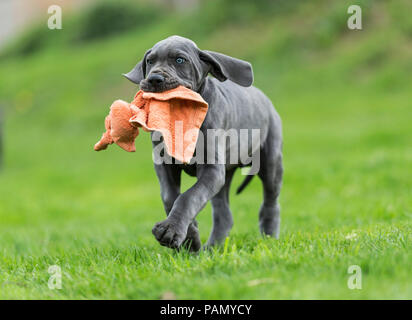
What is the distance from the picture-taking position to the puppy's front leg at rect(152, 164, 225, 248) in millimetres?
4320

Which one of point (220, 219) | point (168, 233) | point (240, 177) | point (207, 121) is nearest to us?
point (168, 233)

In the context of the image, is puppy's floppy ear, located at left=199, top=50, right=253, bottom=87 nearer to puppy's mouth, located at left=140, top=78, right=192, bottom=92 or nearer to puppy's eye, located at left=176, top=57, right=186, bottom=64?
puppy's eye, located at left=176, top=57, right=186, bottom=64

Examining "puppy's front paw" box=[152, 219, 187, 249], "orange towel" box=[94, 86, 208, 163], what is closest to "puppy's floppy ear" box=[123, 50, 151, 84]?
"orange towel" box=[94, 86, 208, 163]

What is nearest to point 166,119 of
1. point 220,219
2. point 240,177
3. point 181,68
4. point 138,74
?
point 181,68

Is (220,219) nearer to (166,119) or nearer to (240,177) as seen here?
(166,119)

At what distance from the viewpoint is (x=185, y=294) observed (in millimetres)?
3613

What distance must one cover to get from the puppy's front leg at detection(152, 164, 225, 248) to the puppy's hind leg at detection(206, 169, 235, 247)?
1.35 m

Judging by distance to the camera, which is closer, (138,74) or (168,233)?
(168,233)

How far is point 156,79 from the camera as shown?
452cm

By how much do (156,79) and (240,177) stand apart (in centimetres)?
906

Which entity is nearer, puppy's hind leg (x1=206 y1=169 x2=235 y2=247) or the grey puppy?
the grey puppy

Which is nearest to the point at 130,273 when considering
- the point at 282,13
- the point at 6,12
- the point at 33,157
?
the point at 33,157

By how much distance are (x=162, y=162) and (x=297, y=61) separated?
16240mm

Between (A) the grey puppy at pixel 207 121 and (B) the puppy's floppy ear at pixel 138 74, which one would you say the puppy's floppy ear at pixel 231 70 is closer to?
(A) the grey puppy at pixel 207 121
